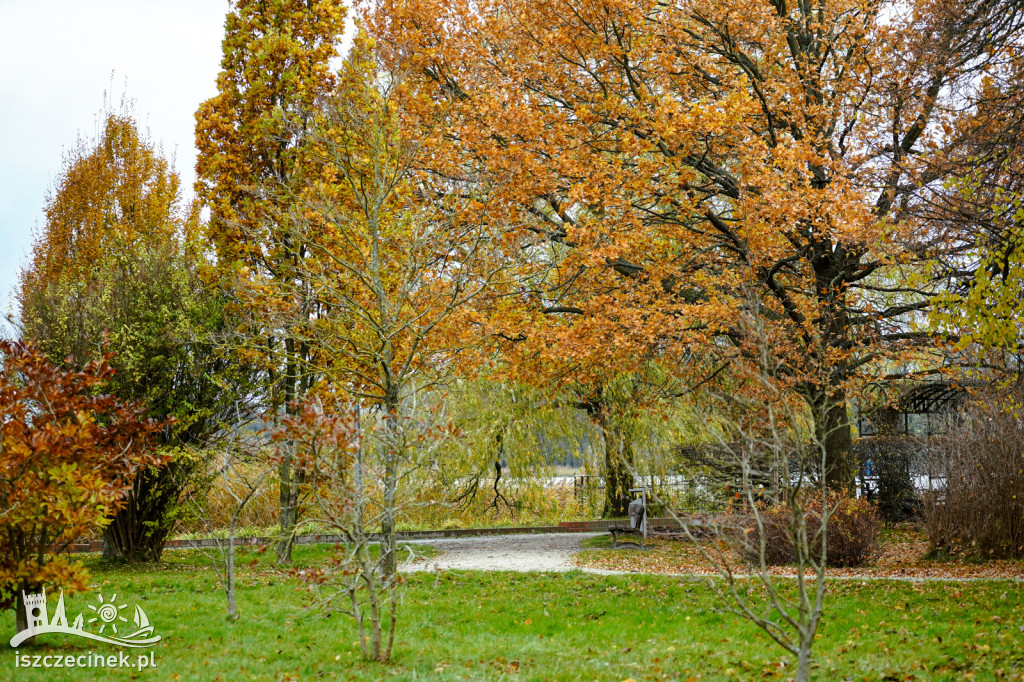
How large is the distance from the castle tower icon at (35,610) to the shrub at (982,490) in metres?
11.1

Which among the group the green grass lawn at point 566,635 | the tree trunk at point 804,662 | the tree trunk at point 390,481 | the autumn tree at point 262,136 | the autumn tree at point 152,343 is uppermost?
the autumn tree at point 262,136

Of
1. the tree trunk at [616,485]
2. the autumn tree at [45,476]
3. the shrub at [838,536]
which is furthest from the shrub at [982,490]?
the autumn tree at [45,476]

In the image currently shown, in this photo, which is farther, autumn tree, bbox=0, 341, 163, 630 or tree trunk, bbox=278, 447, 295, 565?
tree trunk, bbox=278, 447, 295, 565

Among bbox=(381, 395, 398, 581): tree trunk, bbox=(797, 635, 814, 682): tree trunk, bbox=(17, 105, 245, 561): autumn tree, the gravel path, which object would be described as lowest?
the gravel path

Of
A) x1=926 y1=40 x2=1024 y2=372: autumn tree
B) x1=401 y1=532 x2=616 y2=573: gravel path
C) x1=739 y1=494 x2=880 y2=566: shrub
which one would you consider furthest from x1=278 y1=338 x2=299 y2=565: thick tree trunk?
x1=926 y1=40 x2=1024 y2=372: autumn tree

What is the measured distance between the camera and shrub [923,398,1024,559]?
1096cm

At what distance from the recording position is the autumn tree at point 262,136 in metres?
12.6

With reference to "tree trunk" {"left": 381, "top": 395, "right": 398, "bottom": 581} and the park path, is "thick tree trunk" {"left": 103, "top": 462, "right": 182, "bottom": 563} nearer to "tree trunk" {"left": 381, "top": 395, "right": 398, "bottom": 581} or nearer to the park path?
the park path

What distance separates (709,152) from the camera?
1127 centimetres

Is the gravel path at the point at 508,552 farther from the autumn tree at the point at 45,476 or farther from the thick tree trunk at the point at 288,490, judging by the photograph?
the autumn tree at the point at 45,476

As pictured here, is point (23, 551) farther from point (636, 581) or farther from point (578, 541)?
point (578, 541)

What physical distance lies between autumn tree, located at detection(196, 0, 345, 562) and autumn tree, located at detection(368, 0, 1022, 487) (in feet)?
4.09

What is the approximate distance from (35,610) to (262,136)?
8.11 metres

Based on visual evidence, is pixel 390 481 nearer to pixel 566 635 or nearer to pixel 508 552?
pixel 566 635
